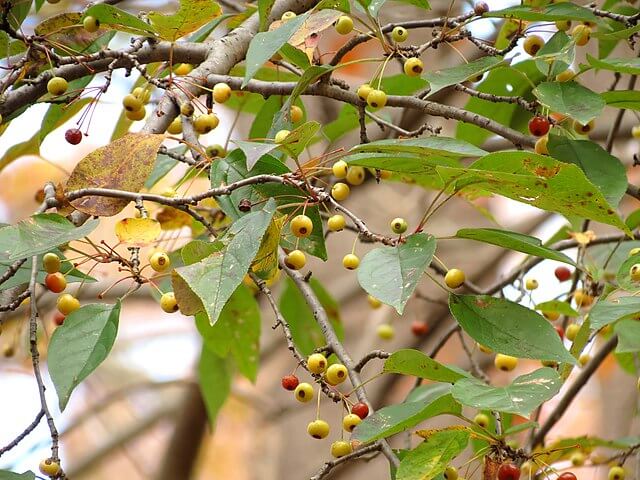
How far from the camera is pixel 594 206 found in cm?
83

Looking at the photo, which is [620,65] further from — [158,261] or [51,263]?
[51,263]

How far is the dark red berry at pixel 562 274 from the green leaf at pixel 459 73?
620 mm

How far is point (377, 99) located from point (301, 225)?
0.70 feet

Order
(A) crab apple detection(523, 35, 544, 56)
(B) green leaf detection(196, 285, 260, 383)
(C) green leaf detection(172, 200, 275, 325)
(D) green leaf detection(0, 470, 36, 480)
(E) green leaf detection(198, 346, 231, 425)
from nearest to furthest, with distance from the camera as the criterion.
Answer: (C) green leaf detection(172, 200, 275, 325), (D) green leaf detection(0, 470, 36, 480), (A) crab apple detection(523, 35, 544, 56), (B) green leaf detection(196, 285, 260, 383), (E) green leaf detection(198, 346, 231, 425)

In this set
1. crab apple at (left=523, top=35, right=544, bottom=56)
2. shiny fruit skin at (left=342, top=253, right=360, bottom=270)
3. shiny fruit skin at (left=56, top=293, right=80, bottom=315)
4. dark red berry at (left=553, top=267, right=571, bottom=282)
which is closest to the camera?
shiny fruit skin at (left=56, top=293, right=80, bottom=315)

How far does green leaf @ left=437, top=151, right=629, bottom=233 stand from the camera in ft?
2.67

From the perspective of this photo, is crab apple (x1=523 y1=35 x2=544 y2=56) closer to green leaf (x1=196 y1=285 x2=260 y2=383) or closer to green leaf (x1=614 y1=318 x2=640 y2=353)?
green leaf (x1=614 y1=318 x2=640 y2=353)

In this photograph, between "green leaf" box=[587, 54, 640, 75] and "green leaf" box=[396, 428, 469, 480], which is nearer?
"green leaf" box=[396, 428, 469, 480]

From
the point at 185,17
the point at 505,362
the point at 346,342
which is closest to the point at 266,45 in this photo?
the point at 185,17

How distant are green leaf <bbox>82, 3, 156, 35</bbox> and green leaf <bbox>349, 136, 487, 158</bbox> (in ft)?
1.04

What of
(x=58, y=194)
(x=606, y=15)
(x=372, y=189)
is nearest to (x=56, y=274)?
(x=58, y=194)

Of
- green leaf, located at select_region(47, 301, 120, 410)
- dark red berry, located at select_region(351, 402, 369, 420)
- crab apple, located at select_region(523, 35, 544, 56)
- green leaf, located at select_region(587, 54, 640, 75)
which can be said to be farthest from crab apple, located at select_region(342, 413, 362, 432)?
crab apple, located at select_region(523, 35, 544, 56)

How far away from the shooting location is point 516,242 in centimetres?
85

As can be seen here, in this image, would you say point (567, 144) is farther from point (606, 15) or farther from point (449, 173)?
point (449, 173)
